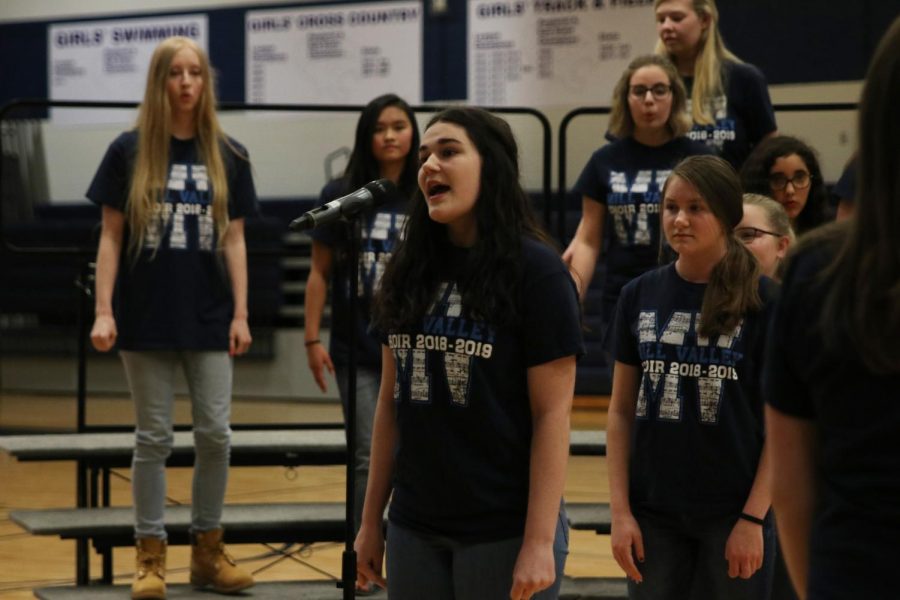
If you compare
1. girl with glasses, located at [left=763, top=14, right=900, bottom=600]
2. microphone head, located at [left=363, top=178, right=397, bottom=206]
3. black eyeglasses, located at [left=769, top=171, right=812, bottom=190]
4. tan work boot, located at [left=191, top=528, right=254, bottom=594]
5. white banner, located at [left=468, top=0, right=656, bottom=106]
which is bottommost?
tan work boot, located at [left=191, top=528, right=254, bottom=594]

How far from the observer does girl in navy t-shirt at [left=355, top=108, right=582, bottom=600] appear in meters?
2.30

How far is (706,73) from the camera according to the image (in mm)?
4137

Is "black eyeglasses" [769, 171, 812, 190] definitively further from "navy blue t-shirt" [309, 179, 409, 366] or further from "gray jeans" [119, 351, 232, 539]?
"gray jeans" [119, 351, 232, 539]

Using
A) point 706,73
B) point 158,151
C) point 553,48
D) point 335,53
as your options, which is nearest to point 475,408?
point 706,73

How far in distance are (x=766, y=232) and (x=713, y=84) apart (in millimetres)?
1121

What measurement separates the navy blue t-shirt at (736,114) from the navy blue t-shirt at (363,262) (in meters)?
1.03

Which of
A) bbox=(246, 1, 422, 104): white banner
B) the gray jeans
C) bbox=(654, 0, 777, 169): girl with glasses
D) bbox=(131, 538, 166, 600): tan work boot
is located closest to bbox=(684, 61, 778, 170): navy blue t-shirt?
bbox=(654, 0, 777, 169): girl with glasses

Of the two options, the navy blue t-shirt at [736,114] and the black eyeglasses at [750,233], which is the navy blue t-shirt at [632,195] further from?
the black eyeglasses at [750,233]

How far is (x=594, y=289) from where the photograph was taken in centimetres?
852

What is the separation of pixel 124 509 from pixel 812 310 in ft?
13.0

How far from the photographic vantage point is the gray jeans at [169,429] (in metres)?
4.23

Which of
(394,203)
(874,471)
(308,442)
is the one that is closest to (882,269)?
(874,471)

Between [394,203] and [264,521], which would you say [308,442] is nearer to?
[264,521]

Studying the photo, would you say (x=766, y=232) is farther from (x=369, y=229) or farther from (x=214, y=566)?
(x=214, y=566)
